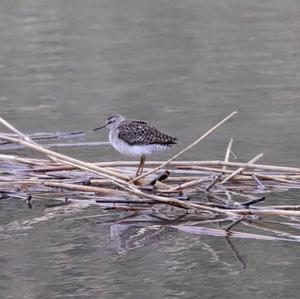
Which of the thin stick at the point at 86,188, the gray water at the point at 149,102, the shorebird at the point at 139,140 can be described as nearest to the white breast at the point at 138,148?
the shorebird at the point at 139,140

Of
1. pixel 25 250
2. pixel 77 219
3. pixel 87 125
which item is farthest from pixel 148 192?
pixel 87 125

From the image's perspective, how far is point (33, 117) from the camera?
43.7 ft

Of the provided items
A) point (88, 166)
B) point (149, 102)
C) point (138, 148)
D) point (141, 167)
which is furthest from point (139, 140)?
point (149, 102)

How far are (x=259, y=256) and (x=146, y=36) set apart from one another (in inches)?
504

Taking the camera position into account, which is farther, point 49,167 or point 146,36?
point 146,36

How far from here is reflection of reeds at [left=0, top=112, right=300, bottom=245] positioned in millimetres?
8836

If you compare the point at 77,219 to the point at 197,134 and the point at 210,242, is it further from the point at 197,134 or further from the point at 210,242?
the point at 197,134

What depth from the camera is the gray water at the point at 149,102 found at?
24.3ft

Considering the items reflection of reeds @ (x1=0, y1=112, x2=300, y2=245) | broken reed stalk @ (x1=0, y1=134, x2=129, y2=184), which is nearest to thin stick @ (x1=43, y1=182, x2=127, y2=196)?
reflection of reeds @ (x1=0, y1=112, x2=300, y2=245)

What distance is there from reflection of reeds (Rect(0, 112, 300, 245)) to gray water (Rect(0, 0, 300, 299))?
0.23 meters

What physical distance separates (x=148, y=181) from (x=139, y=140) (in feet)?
1.16

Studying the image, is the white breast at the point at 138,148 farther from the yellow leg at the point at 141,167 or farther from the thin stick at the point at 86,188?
the thin stick at the point at 86,188

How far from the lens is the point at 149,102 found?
46.1 ft

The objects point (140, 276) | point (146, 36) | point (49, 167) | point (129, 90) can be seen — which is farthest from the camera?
point (146, 36)
